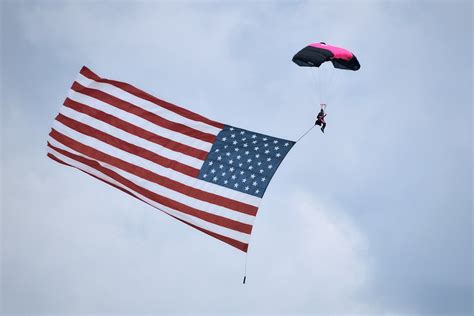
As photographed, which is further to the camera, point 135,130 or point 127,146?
point 135,130

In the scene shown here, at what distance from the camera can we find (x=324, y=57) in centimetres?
3269

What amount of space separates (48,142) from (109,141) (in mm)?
2386

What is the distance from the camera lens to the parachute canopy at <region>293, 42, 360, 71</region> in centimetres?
3275

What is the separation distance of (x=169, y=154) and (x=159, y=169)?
797 millimetres

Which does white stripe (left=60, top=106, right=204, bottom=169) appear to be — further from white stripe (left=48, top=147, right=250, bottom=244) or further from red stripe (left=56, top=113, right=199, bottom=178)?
white stripe (left=48, top=147, right=250, bottom=244)

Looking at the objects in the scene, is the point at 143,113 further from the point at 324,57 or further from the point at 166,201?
the point at 324,57

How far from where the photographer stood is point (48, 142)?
30.3m

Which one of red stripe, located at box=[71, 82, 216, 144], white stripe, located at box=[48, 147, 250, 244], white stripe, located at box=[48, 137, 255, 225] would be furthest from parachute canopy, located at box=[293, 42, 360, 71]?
white stripe, located at box=[48, 147, 250, 244]

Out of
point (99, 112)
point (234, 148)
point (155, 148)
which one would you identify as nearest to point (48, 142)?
point (99, 112)

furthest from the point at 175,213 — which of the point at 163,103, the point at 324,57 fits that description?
the point at 324,57

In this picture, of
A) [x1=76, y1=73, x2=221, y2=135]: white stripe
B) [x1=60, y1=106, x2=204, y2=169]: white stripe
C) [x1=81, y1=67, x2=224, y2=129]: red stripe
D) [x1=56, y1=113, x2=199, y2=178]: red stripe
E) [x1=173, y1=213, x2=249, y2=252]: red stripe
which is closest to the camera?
[x1=173, y1=213, x2=249, y2=252]: red stripe

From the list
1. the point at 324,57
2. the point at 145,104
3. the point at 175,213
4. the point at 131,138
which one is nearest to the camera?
the point at 175,213

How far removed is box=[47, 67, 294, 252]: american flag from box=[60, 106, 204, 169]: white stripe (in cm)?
4

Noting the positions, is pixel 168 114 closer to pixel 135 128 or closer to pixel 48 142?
pixel 135 128
